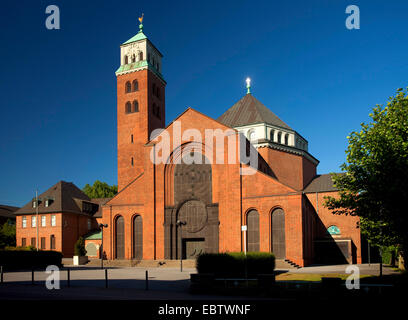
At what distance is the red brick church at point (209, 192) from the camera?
3600 centimetres

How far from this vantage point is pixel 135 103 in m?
51.5

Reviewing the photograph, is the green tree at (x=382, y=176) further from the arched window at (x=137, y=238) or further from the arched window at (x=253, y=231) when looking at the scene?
the arched window at (x=137, y=238)

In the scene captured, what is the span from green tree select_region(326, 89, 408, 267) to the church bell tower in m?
29.9

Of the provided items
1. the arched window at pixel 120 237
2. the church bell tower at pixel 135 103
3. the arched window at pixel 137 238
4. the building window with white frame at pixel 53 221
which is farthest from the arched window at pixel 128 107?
the building window with white frame at pixel 53 221

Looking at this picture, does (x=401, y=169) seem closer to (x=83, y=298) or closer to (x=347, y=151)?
(x=347, y=151)

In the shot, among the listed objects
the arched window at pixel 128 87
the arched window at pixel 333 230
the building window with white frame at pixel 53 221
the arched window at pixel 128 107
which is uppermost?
the arched window at pixel 128 87

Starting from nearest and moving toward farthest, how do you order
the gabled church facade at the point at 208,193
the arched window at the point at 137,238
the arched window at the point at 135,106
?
the gabled church facade at the point at 208,193 < the arched window at the point at 137,238 < the arched window at the point at 135,106

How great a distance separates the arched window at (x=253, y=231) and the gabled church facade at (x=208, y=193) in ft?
0.30

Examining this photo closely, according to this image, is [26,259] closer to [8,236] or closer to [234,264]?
[234,264]

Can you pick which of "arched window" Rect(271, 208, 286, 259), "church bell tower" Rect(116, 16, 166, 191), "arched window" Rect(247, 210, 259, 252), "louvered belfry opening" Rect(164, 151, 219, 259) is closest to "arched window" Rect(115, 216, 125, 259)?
"louvered belfry opening" Rect(164, 151, 219, 259)

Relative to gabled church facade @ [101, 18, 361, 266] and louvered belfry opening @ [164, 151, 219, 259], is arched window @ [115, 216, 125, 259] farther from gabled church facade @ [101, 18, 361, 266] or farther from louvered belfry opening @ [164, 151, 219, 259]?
louvered belfry opening @ [164, 151, 219, 259]

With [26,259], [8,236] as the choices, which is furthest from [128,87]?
[8,236]
